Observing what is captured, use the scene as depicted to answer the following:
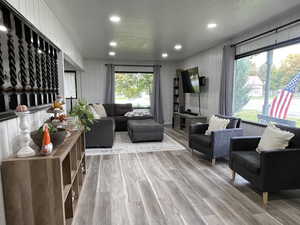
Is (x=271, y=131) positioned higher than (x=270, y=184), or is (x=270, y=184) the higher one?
(x=271, y=131)

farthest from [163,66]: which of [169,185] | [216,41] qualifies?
[169,185]

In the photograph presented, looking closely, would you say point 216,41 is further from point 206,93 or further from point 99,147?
point 99,147

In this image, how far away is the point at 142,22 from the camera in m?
3.27

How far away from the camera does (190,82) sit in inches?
233

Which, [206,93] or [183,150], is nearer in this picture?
[183,150]

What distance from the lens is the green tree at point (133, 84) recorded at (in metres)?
7.20

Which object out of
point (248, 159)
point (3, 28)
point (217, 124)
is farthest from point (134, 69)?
point (3, 28)

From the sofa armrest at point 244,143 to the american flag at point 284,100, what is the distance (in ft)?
3.02

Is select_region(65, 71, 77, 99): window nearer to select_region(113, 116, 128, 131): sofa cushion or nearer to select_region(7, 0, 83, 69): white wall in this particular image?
select_region(113, 116, 128, 131): sofa cushion

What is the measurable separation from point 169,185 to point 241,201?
3.07 ft

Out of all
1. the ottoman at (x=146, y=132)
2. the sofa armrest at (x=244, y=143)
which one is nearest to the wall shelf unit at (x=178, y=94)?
the ottoman at (x=146, y=132)

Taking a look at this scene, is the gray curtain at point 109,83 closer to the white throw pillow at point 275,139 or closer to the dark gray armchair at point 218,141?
the dark gray armchair at point 218,141

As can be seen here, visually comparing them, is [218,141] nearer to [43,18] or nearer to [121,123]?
[43,18]

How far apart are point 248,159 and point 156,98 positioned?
5.16 m
